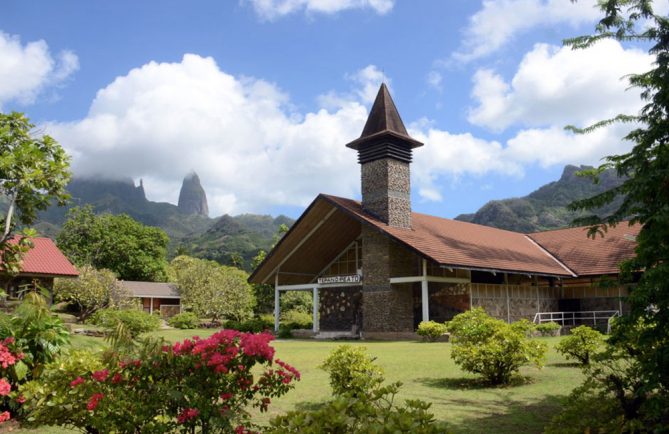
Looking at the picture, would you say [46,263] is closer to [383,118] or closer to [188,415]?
[383,118]

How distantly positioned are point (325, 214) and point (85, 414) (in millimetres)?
18634

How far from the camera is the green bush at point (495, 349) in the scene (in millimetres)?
8680

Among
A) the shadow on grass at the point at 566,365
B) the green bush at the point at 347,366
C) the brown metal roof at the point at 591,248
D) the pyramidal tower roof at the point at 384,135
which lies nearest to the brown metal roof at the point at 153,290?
the pyramidal tower roof at the point at 384,135

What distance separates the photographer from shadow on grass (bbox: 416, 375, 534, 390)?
8.90 meters

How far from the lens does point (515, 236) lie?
30.3 m

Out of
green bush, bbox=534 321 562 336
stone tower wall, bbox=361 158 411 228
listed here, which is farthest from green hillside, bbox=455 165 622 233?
stone tower wall, bbox=361 158 411 228

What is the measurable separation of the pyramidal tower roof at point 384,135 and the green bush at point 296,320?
9.33m

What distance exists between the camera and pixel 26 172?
338 inches

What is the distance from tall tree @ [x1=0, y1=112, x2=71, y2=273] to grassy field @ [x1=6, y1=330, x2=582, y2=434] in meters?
2.59

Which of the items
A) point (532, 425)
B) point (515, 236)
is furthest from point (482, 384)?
point (515, 236)

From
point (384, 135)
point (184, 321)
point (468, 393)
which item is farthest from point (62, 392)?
point (184, 321)

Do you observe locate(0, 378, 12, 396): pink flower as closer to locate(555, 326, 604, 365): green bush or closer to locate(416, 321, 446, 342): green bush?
locate(555, 326, 604, 365): green bush

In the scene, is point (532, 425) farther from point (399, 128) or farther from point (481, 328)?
point (399, 128)

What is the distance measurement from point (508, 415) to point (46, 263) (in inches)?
998
